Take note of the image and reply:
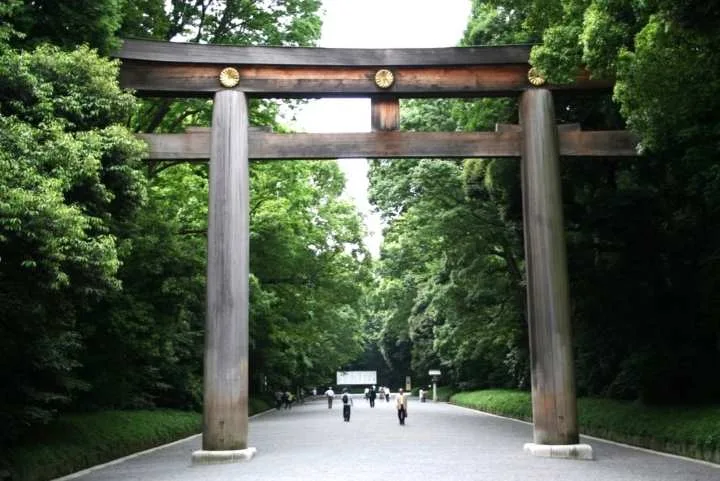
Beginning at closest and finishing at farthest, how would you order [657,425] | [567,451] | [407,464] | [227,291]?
[407,464] < [567,451] < [227,291] < [657,425]

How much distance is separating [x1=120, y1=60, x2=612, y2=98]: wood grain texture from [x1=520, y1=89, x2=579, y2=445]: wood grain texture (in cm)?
64

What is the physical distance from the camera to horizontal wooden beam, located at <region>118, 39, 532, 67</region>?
1409 cm

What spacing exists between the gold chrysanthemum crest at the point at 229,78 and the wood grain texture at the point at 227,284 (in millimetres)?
180

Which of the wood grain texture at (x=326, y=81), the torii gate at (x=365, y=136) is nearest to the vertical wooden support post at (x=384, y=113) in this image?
the torii gate at (x=365, y=136)

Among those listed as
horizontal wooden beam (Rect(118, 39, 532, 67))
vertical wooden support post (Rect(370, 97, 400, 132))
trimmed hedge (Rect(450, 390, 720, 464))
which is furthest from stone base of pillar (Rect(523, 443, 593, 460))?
horizontal wooden beam (Rect(118, 39, 532, 67))

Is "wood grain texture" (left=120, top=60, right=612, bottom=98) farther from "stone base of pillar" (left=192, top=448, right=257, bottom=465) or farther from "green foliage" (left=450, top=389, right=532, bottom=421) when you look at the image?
"green foliage" (left=450, top=389, right=532, bottom=421)

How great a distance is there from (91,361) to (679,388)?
13171mm

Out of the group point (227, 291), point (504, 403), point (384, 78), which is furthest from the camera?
point (504, 403)

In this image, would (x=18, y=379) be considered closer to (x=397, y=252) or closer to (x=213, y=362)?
(x=213, y=362)

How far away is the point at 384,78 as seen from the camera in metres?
14.4

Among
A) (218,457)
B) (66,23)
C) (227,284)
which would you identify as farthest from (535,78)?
(218,457)

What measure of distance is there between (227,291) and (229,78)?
4.15 meters

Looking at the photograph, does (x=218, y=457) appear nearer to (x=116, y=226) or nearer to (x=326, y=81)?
(x=116, y=226)

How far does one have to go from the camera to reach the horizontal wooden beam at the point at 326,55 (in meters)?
14.1
